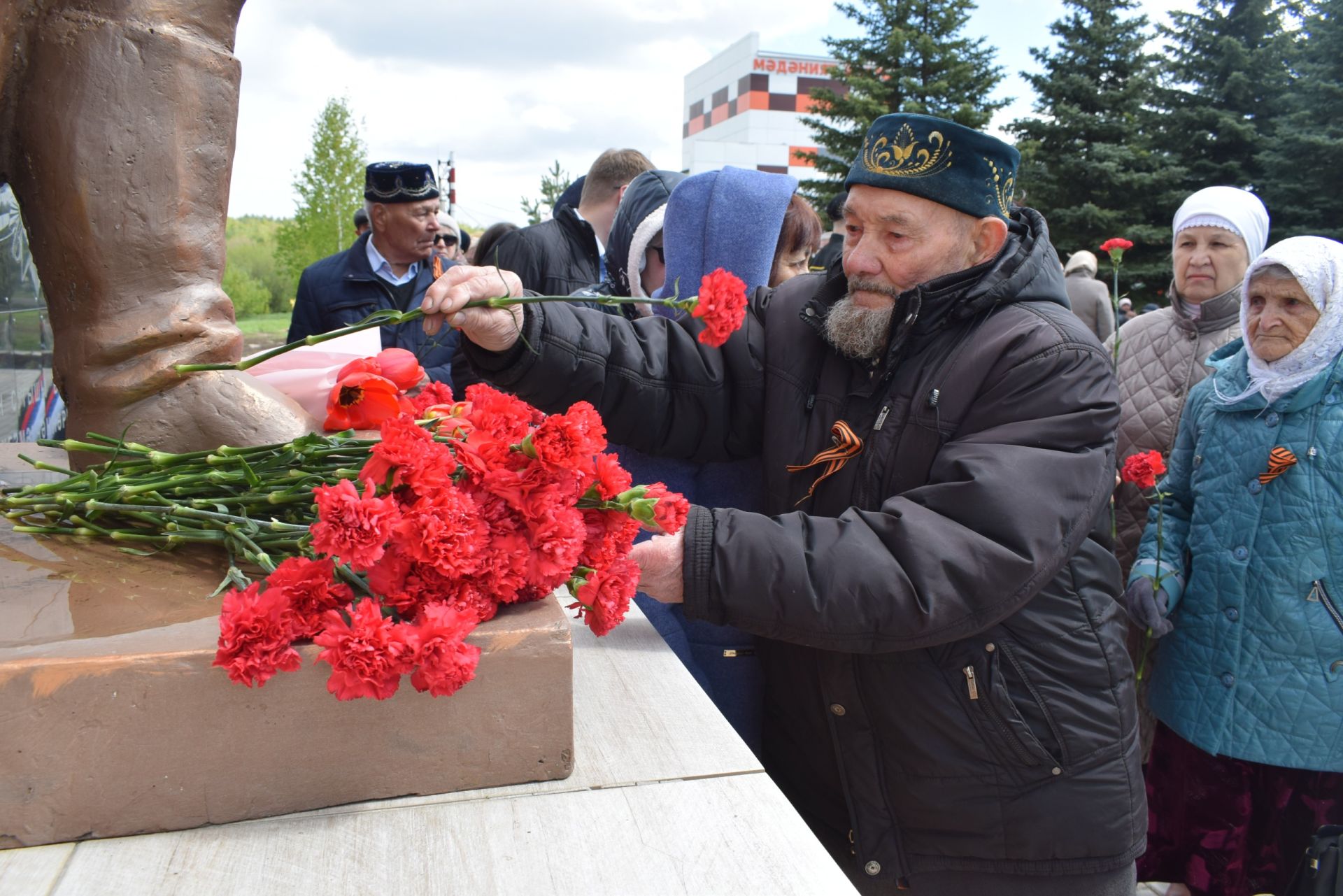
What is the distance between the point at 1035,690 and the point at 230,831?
134 cm

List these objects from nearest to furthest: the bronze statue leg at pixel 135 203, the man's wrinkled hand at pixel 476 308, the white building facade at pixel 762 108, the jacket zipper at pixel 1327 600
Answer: the man's wrinkled hand at pixel 476 308
the bronze statue leg at pixel 135 203
the jacket zipper at pixel 1327 600
the white building facade at pixel 762 108

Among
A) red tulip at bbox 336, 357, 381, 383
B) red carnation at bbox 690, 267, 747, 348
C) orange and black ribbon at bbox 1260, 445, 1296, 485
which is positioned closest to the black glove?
orange and black ribbon at bbox 1260, 445, 1296, 485

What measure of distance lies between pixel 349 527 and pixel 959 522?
1.00 m

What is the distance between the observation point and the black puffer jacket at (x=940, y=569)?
1629 millimetres

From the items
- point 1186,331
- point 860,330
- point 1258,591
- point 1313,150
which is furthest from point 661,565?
point 1313,150

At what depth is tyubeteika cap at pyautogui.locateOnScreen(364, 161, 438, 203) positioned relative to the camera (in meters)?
4.22

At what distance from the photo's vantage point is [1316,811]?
2.64m

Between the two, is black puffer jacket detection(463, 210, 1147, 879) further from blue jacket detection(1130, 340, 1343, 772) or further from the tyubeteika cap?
the tyubeteika cap

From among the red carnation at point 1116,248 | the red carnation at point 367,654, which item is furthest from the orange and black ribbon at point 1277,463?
the red carnation at point 367,654

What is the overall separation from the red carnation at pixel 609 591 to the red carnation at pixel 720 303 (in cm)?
41

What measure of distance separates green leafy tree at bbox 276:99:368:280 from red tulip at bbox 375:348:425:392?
21182 millimetres

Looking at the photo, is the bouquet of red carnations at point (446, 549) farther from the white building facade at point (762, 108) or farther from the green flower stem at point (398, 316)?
the white building facade at point (762, 108)

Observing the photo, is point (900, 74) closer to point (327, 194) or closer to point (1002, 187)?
point (327, 194)

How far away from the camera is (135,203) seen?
186 centimetres
